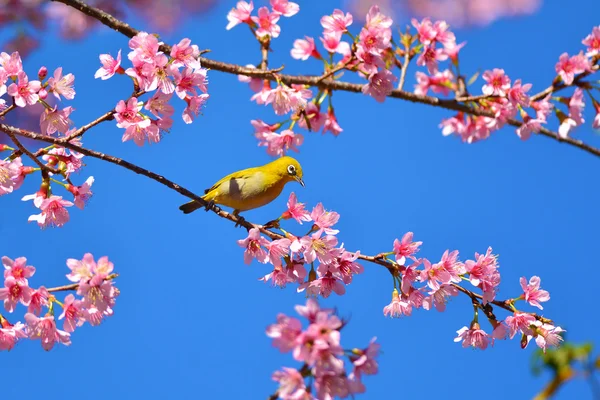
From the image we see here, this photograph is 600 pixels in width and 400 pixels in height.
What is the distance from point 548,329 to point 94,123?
3190 millimetres

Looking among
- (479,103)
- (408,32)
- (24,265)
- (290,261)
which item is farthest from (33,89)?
(479,103)

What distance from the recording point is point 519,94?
6277mm

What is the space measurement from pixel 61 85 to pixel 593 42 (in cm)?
491

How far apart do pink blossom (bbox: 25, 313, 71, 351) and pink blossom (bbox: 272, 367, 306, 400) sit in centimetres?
157

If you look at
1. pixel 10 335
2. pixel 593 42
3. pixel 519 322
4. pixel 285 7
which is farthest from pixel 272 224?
pixel 593 42

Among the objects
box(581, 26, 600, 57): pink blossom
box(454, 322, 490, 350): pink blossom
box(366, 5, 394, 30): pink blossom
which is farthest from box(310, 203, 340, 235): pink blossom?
box(581, 26, 600, 57): pink blossom

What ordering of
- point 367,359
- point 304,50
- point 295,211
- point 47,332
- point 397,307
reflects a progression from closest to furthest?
point 367,359, point 47,332, point 295,211, point 397,307, point 304,50

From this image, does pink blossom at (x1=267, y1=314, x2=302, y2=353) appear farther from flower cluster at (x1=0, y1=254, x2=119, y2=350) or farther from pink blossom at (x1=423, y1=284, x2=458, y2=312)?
pink blossom at (x1=423, y1=284, x2=458, y2=312)

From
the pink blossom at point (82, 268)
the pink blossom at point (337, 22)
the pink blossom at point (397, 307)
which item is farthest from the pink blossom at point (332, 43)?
the pink blossom at point (82, 268)

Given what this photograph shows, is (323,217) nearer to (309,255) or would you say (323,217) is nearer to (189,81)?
(309,255)

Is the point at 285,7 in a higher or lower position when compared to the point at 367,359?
higher

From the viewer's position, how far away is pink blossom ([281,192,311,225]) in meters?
4.25

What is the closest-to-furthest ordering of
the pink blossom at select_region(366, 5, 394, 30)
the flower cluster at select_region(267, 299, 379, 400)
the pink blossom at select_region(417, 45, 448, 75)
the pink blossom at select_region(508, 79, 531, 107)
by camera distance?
the flower cluster at select_region(267, 299, 379, 400) → the pink blossom at select_region(366, 5, 394, 30) → the pink blossom at select_region(508, 79, 531, 107) → the pink blossom at select_region(417, 45, 448, 75)

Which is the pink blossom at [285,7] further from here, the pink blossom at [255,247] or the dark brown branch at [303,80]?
the pink blossom at [255,247]
